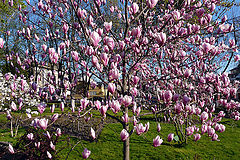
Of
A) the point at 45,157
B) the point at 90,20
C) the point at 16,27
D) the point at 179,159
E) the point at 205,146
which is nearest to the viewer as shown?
the point at 90,20

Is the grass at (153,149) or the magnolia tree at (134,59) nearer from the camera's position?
the magnolia tree at (134,59)

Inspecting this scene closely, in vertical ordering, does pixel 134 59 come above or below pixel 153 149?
above

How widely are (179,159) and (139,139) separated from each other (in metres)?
1.72

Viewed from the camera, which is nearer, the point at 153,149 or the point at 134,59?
the point at 134,59

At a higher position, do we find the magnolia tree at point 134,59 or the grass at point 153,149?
the magnolia tree at point 134,59

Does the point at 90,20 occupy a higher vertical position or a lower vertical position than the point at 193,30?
higher

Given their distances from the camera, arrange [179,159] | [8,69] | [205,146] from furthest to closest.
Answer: [8,69]
[205,146]
[179,159]

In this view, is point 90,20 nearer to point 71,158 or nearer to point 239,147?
point 71,158

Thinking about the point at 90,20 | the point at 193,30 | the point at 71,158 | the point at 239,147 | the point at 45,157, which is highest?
the point at 90,20

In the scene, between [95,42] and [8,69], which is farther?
[8,69]

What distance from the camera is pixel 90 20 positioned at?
2494mm

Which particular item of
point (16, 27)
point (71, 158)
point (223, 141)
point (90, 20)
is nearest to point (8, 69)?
point (16, 27)

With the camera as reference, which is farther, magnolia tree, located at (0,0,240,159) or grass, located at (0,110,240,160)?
grass, located at (0,110,240,160)

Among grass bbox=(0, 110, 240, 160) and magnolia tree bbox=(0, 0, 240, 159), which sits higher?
magnolia tree bbox=(0, 0, 240, 159)
